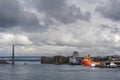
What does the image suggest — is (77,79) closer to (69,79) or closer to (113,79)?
(69,79)

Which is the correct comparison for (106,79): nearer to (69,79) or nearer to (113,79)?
(113,79)

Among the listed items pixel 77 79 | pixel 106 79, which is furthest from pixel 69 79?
pixel 106 79

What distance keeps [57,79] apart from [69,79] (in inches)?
166

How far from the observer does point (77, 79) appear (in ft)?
405

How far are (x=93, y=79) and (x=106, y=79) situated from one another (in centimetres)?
455

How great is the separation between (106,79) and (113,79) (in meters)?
3.20

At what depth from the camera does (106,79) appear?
405 ft

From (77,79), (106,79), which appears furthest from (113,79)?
(77,79)

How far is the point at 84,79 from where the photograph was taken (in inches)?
4938

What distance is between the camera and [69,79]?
123750 millimetres

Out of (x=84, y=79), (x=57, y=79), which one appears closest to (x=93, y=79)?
(x=84, y=79)

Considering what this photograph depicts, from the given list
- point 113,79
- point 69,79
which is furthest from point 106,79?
point 69,79

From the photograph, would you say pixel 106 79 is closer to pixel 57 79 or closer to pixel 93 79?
pixel 93 79

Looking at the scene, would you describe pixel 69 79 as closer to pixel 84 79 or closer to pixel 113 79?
pixel 84 79
